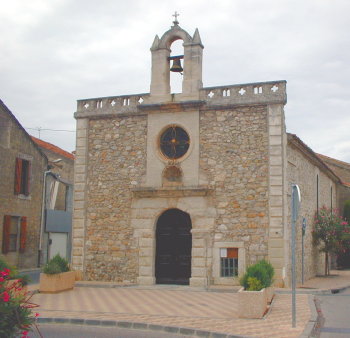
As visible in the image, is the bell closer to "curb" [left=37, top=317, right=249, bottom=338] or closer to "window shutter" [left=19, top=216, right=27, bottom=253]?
"curb" [left=37, top=317, right=249, bottom=338]

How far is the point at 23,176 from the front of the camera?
24062 mm

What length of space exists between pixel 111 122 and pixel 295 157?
22.0 ft

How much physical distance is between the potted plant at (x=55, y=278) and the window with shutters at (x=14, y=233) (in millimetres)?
7504

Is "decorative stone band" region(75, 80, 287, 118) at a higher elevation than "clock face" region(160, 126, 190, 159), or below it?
higher

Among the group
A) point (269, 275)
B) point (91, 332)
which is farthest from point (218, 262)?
point (91, 332)

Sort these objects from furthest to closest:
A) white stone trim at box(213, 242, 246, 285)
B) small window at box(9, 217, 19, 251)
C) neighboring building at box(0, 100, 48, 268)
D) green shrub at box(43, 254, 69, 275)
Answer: small window at box(9, 217, 19, 251)
neighboring building at box(0, 100, 48, 268)
white stone trim at box(213, 242, 246, 285)
green shrub at box(43, 254, 69, 275)

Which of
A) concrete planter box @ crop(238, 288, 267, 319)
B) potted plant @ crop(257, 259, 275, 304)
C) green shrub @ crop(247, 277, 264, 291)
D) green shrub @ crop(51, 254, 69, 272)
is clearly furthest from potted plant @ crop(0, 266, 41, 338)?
green shrub @ crop(51, 254, 69, 272)

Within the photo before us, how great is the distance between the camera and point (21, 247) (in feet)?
75.8

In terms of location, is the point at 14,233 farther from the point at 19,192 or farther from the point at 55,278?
the point at 55,278

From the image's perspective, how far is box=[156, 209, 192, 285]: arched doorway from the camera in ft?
54.2

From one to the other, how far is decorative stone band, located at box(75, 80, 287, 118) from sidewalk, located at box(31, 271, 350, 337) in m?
5.81

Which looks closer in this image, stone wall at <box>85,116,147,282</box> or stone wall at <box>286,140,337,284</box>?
stone wall at <box>85,116,147,282</box>

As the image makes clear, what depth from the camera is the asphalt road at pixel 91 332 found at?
864cm

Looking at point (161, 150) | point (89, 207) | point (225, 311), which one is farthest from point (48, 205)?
point (225, 311)
